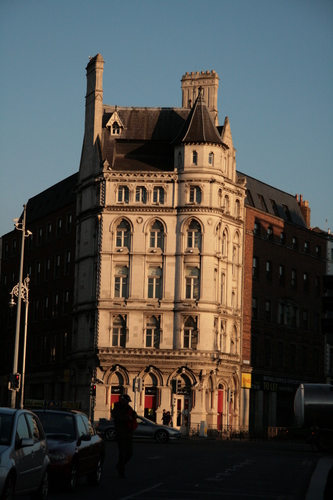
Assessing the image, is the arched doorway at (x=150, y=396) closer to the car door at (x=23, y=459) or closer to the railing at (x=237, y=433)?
the railing at (x=237, y=433)

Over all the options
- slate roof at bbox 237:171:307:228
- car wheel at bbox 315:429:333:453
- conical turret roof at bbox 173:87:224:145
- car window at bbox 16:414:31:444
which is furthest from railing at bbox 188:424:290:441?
car window at bbox 16:414:31:444

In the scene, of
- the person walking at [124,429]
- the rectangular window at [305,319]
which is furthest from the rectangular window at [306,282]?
the person walking at [124,429]

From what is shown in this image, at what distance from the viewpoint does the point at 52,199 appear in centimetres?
9025

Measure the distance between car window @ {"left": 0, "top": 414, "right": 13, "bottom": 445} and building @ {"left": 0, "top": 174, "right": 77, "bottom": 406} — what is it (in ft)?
204

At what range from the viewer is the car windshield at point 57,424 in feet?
67.5

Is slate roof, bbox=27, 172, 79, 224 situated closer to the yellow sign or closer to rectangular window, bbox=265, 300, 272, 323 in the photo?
rectangular window, bbox=265, 300, 272, 323

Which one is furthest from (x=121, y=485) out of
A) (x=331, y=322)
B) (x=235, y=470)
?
(x=331, y=322)

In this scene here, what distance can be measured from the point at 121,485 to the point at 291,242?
66.7 metres

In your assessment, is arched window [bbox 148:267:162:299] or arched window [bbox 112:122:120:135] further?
arched window [bbox 112:122:120:135]

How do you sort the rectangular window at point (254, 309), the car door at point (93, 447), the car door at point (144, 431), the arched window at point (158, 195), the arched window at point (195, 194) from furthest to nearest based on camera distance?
1. the rectangular window at point (254, 309)
2. the arched window at point (158, 195)
3. the arched window at point (195, 194)
4. the car door at point (144, 431)
5. the car door at point (93, 447)

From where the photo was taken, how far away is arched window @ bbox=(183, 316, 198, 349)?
234 ft

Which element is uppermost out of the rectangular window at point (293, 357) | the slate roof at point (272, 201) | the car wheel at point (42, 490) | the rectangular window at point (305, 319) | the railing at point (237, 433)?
the slate roof at point (272, 201)

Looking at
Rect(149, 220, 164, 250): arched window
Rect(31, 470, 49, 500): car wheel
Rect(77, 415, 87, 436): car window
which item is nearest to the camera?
Rect(31, 470, 49, 500): car wheel

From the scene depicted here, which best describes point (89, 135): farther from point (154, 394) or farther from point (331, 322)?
point (331, 322)
